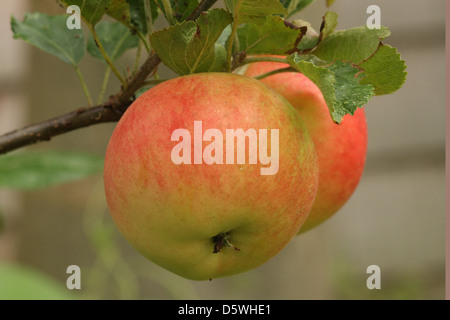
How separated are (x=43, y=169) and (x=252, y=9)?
42cm

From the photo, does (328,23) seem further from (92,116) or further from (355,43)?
(92,116)

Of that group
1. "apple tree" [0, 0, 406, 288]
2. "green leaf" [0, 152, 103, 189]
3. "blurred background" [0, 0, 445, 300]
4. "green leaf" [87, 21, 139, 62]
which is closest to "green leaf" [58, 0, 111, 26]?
"apple tree" [0, 0, 406, 288]

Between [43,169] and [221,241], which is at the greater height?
[43,169]

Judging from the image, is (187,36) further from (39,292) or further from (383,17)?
(383,17)

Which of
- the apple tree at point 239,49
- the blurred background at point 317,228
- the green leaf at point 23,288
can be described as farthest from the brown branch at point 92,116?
the blurred background at point 317,228

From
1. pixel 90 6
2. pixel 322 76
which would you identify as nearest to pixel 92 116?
pixel 90 6

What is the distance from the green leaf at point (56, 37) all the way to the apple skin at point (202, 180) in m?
0.19

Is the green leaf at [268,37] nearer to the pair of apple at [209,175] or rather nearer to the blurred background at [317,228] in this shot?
the pair of apple at [209,175]

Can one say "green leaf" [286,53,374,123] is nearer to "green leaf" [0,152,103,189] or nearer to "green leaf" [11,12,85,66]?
"green leaf" [11,12,85,66]

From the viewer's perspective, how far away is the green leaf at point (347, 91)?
0.29m

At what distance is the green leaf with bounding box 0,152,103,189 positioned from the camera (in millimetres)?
608

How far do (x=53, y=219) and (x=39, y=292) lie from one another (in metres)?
0.81

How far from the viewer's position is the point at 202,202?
Result: 0.95 feet

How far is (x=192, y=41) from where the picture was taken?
1.01 feet
